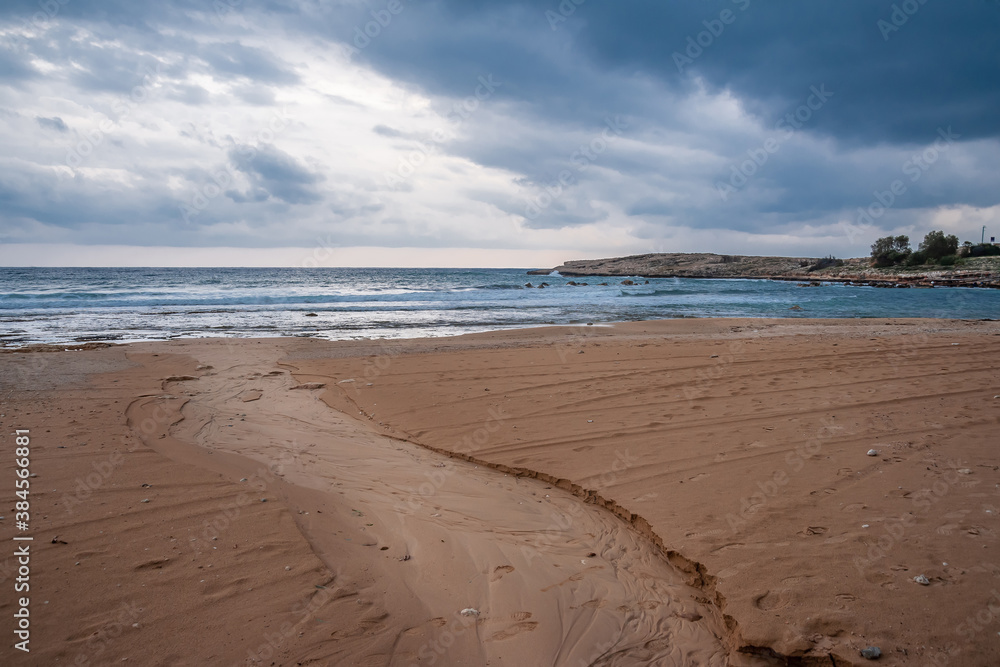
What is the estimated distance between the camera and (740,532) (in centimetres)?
396

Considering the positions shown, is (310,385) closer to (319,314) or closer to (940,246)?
(319,314)

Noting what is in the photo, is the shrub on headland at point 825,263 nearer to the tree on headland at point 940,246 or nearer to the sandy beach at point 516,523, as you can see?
the tree on headland at point 940,246

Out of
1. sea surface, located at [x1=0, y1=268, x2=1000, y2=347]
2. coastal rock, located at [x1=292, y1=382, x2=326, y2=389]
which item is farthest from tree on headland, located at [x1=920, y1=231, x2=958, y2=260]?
coastal rock, located at [x1=292, y1=382, x2=326, y2=389]

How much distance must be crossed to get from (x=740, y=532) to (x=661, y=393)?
4.30 m

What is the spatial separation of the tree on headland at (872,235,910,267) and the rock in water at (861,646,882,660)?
8073cm

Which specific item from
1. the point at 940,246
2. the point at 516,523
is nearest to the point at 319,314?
the point at 516,523

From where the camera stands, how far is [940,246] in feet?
199


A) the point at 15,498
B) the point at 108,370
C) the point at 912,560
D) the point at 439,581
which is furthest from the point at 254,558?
the point at 108,370

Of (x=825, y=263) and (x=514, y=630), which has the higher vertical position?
(x=825, y=263)

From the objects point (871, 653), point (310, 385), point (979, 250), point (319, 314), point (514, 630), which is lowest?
point (514, 630)

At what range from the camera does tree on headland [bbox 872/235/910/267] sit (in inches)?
2586

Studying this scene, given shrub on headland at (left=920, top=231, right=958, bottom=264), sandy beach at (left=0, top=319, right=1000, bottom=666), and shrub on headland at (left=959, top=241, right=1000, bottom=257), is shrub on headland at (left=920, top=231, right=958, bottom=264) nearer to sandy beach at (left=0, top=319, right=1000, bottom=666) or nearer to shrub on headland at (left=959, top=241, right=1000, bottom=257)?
shrub on headland at (left=959, top=241, right=1000, bottom=257)

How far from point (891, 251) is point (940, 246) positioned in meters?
6.52

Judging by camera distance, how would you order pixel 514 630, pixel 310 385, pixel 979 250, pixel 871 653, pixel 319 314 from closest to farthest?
pixel 871 653 < pixel 514 630 < pixel 310 385 < pixel 319 314 < pixel 979 250
